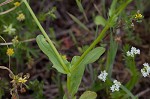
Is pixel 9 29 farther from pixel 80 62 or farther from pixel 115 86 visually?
pixel 115 86

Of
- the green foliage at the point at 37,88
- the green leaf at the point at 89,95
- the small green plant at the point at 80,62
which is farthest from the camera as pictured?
the green foliage at the point at 37,88

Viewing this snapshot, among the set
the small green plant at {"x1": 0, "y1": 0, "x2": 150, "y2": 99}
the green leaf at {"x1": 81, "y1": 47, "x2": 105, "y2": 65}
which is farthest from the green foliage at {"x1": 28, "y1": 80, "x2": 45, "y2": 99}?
the green leaf at {"x1": 81, "y1": 47, "x2": 105, "y2": 65}

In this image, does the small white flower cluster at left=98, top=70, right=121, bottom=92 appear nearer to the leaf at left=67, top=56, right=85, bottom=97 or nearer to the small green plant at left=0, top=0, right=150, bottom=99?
the small green plant at left=0, top=0, right=150, bottom=99

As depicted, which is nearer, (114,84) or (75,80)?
(75,80)

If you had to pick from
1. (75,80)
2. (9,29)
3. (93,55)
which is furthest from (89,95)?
(9,29)

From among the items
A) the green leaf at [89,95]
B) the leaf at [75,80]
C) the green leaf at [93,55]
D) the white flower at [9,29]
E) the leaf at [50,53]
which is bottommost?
the green leaf at [89,95]

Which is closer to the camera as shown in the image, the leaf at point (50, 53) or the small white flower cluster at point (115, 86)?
the leaf at point (50, 53)

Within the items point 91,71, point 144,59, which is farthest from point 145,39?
point 91,71

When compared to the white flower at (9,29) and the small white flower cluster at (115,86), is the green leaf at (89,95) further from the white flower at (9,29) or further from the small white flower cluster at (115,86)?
the white flower at (9,29)

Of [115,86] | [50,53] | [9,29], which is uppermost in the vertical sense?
[9,29]

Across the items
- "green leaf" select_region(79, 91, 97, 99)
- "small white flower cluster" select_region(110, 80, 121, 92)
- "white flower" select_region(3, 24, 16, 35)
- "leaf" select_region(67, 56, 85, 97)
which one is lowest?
"small white flower cluster" select_region(110, 80, 121, 92)

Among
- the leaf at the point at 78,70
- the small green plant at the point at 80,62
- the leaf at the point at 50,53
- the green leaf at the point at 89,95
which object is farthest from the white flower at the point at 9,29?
the green leaf at the point at 89,95

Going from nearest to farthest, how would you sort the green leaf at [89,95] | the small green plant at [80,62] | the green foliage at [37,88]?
the small green plant at [80,62]
the green leaf at [89,95]
the green foliage at [37,88]
